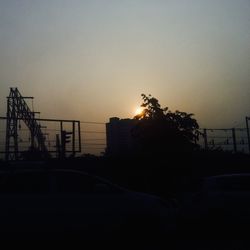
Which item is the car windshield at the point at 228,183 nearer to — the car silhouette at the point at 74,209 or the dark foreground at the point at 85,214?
the dark foreground at the point at 85,214

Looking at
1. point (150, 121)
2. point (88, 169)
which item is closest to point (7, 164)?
point (88, 169)

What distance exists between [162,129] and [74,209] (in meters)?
17.6

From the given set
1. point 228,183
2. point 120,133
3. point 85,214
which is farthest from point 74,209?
point 120,133

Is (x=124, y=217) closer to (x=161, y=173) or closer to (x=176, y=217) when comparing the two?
(x=176, y=217)

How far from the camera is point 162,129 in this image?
2795 cm

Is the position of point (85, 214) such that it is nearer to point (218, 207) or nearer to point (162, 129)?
point (218, 207)

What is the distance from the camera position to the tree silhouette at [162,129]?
2739 centimetres

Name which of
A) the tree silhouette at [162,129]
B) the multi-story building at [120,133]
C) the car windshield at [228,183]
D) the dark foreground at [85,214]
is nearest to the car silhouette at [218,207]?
the car windshield at [228,183]

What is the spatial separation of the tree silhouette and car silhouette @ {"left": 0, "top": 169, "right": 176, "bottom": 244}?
15548 millimetres

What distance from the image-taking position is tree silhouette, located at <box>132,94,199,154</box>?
2739 centimetres

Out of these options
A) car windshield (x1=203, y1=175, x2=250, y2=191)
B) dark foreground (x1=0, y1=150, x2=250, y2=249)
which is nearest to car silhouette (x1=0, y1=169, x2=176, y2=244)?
dark foreground (x1=0, y1=150, x2=250, y2=249)

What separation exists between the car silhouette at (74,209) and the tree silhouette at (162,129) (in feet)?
51.0

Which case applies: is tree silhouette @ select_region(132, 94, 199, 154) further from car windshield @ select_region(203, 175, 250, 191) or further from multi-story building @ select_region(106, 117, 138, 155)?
car windshield @ select_region(203, 175, 250, 191)

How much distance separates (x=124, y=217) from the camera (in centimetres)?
1090
